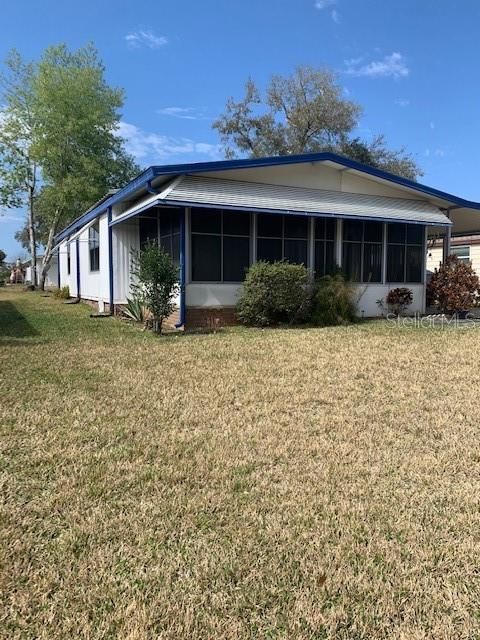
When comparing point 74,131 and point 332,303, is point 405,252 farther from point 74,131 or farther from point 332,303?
point 74,131

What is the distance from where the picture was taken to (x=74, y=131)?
Answer: 27.5 m

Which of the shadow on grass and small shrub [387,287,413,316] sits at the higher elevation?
small shrub [387,287,413,316]

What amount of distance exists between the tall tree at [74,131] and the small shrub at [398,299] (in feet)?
65.8

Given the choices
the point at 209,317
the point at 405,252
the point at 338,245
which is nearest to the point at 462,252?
the point at 405,252

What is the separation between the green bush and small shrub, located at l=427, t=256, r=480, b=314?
4.94m

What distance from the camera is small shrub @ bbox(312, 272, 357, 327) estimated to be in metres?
11.5

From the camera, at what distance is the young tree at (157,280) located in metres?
9.47

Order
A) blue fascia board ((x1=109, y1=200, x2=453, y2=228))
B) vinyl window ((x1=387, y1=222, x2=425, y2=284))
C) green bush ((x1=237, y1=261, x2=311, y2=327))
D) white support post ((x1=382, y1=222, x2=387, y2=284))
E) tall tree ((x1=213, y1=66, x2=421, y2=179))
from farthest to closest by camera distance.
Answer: tall tree ((x1=213, y1=66, x2=421, y2=179)) → vinyl window ((x1=387, y1=222, x2=425, y2=284)) → white support post ((x1=382, y1=222, x2=387, y2=284)) → green bush ((x1=237, y1=261, x2=311, y2=327)) → blue fascia board ((x1=109, y1=200, x2=453, y2=228))

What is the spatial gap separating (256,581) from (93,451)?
194cm

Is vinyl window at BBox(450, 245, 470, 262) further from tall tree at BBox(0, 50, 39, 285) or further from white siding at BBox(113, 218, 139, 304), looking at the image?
tall tree at BBox(0, 50, 39, 285)

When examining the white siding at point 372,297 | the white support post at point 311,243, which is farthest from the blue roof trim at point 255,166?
the white siding at point 372,297

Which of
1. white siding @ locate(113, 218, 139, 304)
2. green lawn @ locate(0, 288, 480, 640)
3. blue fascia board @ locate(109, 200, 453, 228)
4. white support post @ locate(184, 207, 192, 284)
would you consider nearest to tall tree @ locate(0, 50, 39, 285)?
white siding @ locate(113, 218, 139, 304)

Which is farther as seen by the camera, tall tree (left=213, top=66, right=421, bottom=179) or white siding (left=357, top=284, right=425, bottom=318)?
tall tree (left=213, top=66, right=421, bottom=179)

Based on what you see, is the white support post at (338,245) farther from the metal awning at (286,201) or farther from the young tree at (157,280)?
the young tree at (157,280)
